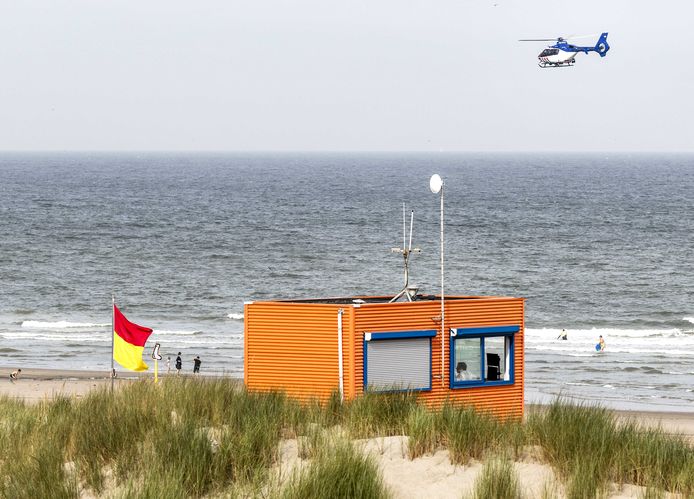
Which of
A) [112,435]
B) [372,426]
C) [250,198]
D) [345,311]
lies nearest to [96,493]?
[112,435]

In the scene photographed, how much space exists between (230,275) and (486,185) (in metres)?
124

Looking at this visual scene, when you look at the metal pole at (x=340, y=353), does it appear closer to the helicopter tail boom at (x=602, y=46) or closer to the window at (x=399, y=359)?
the window at (x=399, y=359)

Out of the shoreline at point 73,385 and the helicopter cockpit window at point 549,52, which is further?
the helicopter cockpit window at point 549,52

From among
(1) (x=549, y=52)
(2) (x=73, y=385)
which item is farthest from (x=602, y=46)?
(2) (x=73, y=385)

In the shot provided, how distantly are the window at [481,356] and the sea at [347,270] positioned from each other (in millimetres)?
9743

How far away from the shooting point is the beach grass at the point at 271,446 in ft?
36.9

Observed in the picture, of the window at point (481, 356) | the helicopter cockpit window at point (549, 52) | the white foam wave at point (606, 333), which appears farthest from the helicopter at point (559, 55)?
the window at point (481, 356)

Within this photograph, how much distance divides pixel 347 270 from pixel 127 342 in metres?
53.5

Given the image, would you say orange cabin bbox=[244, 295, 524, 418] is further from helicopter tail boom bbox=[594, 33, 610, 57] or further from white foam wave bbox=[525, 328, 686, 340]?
helicopter tail boom bbox=[594, 33, 610, 57]

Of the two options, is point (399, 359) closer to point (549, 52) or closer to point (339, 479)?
point (339, 479)

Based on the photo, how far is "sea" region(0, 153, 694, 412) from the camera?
42.8 m

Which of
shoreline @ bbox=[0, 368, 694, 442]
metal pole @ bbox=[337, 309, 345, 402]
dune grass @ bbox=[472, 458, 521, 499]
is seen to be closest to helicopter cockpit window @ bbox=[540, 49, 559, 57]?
shoreline @ bbox=[0, 368, 694, 442]

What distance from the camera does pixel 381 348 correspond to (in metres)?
18.4

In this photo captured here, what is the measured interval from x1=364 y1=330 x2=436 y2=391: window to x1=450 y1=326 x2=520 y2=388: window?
1.74 feet
